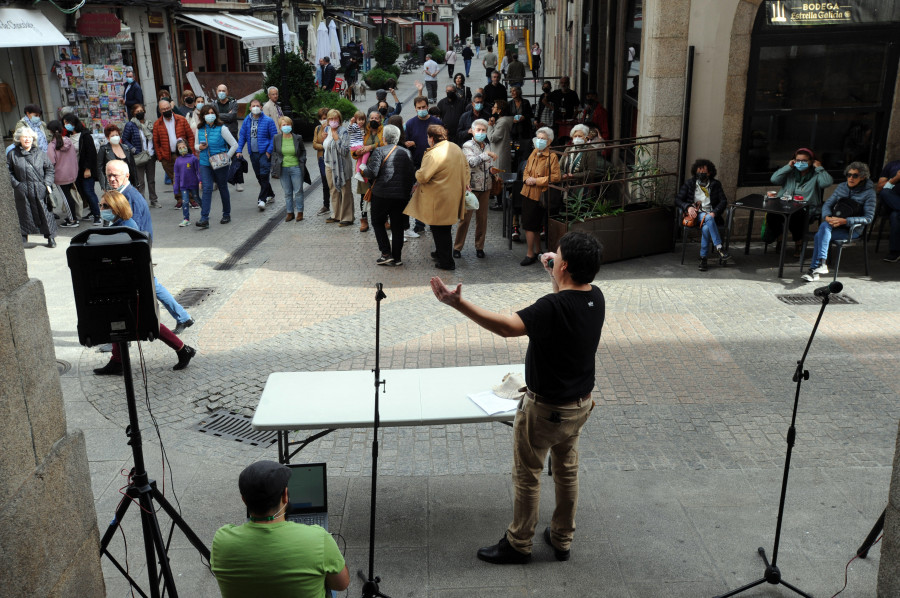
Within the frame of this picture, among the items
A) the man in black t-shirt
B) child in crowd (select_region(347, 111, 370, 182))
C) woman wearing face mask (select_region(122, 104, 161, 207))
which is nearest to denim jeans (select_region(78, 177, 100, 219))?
woman wearing face mask (select_region(122, 104, 161, 207))

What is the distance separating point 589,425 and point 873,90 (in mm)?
7697

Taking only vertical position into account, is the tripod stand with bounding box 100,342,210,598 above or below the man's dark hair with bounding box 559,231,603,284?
below

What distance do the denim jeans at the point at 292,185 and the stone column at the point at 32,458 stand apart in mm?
9542

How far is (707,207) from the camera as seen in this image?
10.3 m

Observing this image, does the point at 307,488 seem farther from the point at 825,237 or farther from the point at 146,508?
the point at 825,237

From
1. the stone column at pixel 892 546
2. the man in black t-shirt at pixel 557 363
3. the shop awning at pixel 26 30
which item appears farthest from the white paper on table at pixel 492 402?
the shop awning at pixel 26 30

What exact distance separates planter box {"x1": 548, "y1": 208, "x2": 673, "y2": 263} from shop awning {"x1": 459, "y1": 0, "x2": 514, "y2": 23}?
995cm

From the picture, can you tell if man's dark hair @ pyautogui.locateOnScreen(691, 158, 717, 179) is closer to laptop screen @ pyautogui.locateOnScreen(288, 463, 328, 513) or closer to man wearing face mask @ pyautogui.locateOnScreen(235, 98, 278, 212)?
man wearing face mask @ pyautogui.locateOnScreen(235, 98, 278, 212)

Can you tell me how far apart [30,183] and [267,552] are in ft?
34.4

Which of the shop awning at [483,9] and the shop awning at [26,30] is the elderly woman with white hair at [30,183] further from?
the shop awning at [483,9]

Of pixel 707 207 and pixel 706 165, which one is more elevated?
pixel 706 165

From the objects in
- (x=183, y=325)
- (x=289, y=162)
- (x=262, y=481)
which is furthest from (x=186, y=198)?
(x=262, y=481)

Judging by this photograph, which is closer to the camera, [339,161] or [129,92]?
[339,161]

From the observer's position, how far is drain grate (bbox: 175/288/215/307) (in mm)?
9562
